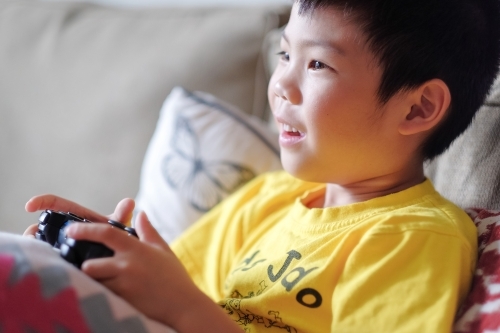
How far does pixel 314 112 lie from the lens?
0.73 m

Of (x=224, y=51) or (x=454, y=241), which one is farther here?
(x=224, y=51)

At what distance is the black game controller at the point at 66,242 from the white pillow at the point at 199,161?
45cm

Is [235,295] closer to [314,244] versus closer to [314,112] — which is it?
[314,244]

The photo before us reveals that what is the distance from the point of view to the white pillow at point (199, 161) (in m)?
1.07

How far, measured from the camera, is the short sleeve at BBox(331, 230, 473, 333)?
1.93 ft

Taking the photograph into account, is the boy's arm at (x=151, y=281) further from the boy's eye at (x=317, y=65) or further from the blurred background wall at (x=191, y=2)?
the blurred background wall at (x=191, y=2)

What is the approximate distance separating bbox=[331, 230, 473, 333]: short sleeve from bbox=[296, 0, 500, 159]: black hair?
0.19m

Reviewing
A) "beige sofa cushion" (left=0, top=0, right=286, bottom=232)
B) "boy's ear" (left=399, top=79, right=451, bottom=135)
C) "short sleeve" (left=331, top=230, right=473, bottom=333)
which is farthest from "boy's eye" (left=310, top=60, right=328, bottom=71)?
"beige sofa cushion" (left=0, top=0, right=286, bottom=232)

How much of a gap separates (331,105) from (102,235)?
33cm

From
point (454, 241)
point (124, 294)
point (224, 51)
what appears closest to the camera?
point (124, 294)

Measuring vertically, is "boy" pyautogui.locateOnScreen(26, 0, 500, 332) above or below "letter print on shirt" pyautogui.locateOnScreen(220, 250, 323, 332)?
above

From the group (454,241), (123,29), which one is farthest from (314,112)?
(123,29)

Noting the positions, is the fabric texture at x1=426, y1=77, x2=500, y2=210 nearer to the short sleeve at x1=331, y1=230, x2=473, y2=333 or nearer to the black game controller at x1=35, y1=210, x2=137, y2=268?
the short sleeve at x1=331, y1=230, x2=473, y2=333

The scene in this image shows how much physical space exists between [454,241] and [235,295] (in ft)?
0.90
